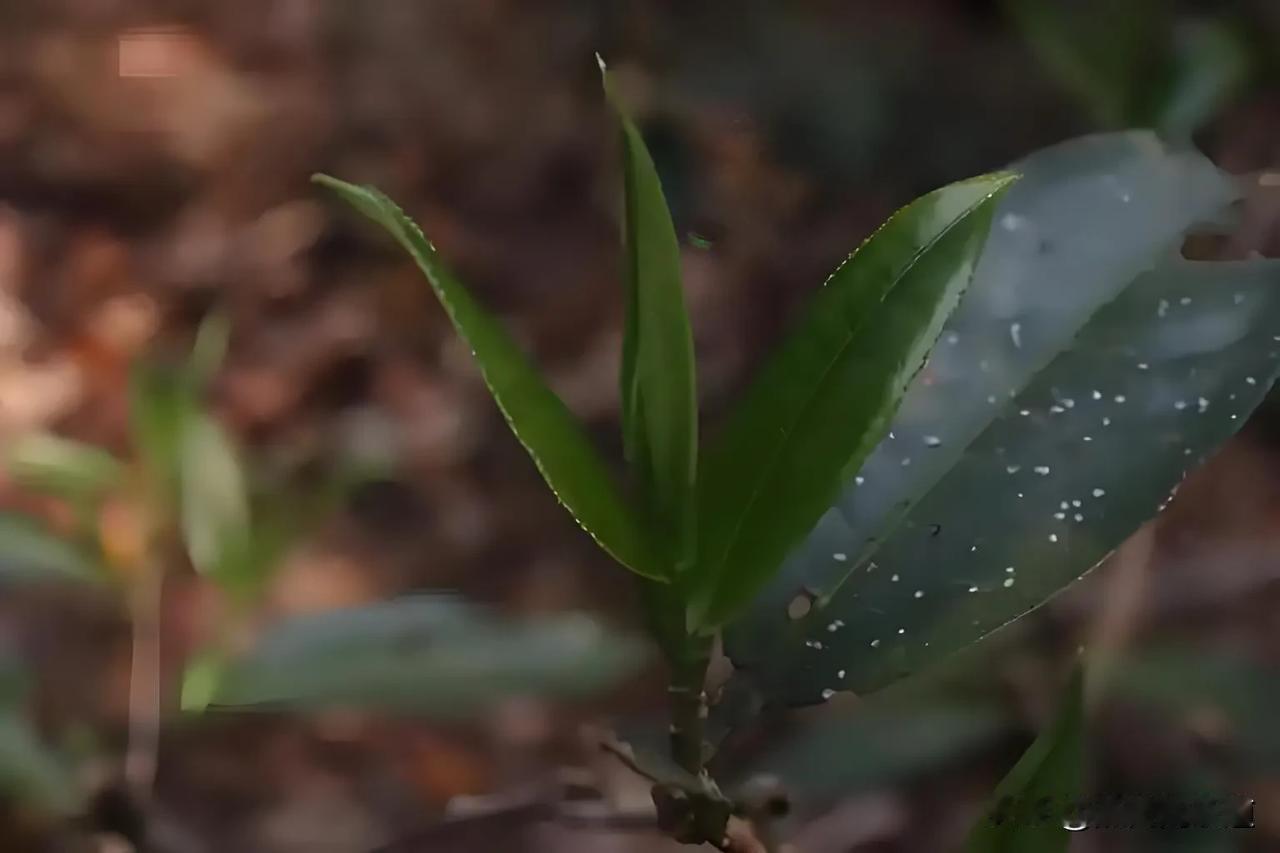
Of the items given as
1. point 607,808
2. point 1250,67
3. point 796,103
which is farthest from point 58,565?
point 1250,67

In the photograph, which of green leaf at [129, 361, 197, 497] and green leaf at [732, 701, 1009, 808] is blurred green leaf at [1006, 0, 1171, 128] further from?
green leaf at [129, 361, 197, 497]

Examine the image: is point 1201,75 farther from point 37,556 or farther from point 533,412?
point 37,556

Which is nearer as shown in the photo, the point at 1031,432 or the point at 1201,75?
the point at 1031,432

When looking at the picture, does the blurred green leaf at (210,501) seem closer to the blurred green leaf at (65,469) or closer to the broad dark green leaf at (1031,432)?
the blurred green leaf at (65,469)

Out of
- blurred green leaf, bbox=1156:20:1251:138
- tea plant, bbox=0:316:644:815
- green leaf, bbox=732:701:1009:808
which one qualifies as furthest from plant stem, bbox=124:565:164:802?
blurred green leaf, bbox=1156:20:1251:138

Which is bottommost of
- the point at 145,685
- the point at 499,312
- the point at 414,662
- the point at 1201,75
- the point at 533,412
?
the point at 145,685

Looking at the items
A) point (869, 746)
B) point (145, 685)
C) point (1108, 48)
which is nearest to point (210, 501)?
point (145, 685)
